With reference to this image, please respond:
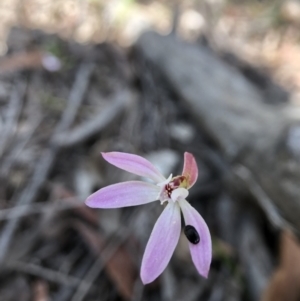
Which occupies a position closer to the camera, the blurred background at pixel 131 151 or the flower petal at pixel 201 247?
the flower petal at pixel 201 247

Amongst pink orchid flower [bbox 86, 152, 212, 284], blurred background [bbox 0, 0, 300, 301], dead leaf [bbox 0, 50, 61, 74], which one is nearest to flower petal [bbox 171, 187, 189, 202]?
pink orchid flower [bbox 86, 152, 212, 284]

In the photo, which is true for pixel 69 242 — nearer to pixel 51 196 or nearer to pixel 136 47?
pixel 51 196

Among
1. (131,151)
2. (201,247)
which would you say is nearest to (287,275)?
(201,247)

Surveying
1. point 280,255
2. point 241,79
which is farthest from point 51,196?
point 241,79

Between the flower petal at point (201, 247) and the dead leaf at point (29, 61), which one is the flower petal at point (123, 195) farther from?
the dead leaf at point (29, 61)

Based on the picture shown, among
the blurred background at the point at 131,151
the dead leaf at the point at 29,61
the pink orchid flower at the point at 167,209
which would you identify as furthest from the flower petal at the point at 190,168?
the dead leaf at the point at 29,61
